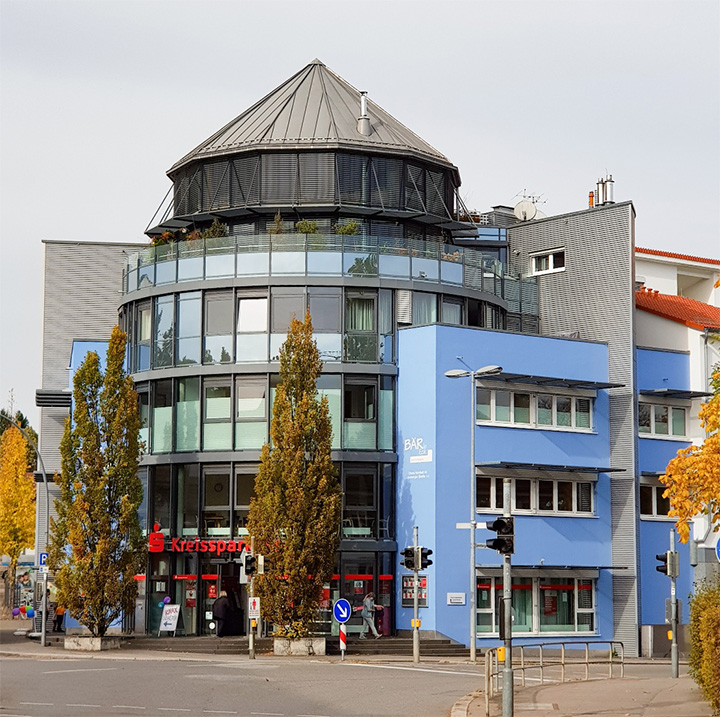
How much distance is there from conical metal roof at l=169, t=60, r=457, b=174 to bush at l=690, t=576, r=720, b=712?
88.7 ft

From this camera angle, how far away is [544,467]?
141ft

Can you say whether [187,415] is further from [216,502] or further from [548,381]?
[548,381]

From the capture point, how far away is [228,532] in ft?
138

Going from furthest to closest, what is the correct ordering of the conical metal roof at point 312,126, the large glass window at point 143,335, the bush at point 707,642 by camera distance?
1. the conical metal roof at point 312,126
2. the large glass window at point 143,335
3. the bush at point 707,642

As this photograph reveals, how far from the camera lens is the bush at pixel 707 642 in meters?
18.5

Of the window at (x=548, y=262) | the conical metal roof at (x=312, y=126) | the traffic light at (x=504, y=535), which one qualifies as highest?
the conical metal roof at (x=312, y=126)

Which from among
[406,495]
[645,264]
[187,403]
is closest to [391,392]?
[406,495]

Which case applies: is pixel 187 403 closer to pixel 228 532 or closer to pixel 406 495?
pixel 228 532

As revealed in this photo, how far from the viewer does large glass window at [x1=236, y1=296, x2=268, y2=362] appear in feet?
140

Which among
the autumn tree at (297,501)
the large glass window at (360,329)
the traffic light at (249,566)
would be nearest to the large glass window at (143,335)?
the large glass window at (360,329)

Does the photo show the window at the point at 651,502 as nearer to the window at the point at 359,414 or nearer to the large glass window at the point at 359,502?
the large glass window at the point at 359,502

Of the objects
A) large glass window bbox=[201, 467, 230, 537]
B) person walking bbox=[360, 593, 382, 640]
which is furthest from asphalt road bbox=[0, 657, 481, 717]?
large glass window bbox=[201, 467, 230, 537]

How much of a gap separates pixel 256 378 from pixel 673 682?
18916 millimetres

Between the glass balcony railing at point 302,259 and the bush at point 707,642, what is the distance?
21.8 meters
